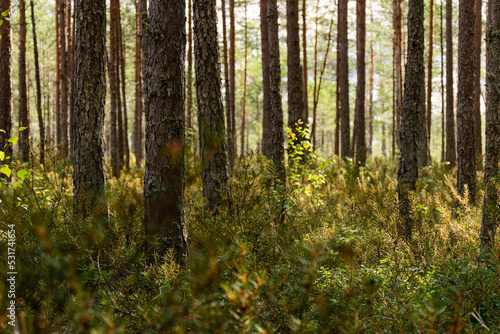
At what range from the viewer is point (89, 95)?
189 inches

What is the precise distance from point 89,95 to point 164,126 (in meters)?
1.66

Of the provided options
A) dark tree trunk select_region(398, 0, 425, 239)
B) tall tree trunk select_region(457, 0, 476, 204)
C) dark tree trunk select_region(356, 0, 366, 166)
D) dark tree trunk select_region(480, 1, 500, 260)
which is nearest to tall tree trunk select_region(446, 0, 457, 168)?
dark tree trunk select_region(356, 0, 366, 166)

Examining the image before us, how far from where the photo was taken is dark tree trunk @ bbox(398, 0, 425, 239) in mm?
4988

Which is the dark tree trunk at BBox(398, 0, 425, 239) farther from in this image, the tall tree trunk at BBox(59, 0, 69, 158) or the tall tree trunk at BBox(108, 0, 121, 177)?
the tall tree trunk at BBox(59, 0, 69, 158)

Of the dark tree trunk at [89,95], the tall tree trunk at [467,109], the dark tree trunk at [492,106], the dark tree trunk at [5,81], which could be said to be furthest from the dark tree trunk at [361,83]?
A: the dark tree trunk at [5,81]

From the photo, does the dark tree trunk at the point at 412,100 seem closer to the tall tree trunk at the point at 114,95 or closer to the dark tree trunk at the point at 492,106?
the dark tree trunk at the point at 492,106

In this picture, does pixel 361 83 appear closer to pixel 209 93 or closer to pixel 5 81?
pixel 209 93

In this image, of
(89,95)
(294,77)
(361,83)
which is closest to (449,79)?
(361,83)

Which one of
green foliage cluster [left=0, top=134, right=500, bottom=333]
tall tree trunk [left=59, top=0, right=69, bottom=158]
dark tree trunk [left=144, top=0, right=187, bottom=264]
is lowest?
green foliage cluster [left=0, top=134, right=500, bottom=333]

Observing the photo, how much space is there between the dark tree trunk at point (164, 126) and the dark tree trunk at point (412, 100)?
10.3 feet

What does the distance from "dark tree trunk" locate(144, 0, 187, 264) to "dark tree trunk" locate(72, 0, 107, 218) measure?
132 cm

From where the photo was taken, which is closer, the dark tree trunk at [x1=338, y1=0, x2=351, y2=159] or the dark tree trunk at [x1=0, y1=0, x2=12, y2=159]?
the dark tree trunk at [x1=0, y1=0, x2=12, y2=159]

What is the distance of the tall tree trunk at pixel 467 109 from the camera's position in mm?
6062

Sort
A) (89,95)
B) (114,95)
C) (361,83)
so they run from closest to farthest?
1. (89,95)
2. (114,95)
3. (361,83)
